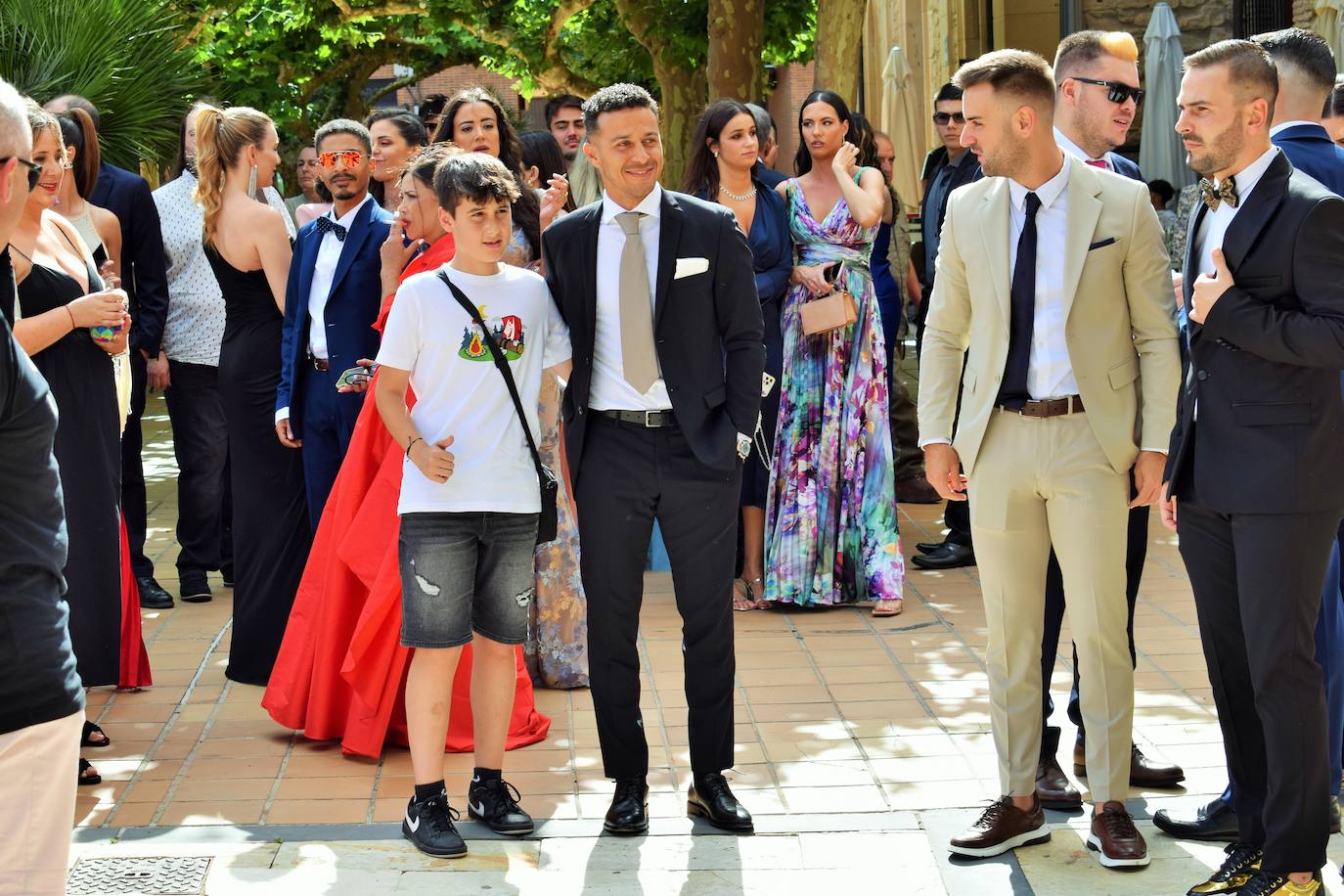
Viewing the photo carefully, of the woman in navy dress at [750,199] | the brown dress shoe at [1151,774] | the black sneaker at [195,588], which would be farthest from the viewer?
the black sneaker at [195,588]

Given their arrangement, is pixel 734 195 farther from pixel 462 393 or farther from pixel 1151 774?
pixel 1151 774

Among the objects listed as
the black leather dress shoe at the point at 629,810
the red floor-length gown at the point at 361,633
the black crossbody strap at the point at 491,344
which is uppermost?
the black crossbody strap at the point at 491,344

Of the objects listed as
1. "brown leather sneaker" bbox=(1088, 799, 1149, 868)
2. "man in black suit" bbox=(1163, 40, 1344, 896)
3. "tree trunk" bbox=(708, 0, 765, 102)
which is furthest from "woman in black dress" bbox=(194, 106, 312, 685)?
"tree trunk" bbox=(708, 0, 765, 102)

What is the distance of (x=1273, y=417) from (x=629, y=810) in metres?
2.13

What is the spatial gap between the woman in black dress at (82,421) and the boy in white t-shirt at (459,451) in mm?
1236

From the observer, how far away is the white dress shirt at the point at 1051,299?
176 inches

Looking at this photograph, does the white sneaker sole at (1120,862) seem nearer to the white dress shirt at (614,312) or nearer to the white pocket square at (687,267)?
the white dress shirt at (614,312)

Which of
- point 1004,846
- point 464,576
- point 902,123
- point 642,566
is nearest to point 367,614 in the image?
point 464,576

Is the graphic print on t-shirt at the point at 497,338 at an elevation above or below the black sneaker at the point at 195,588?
above

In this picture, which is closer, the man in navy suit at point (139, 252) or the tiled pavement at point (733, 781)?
the tiled pavement at point (733, 781)

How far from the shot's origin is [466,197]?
470 centimetres

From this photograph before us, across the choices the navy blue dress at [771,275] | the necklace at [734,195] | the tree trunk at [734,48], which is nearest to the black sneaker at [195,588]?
the navy blue dress at [771,275]

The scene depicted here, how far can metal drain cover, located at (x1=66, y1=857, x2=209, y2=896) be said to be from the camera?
14.5ft

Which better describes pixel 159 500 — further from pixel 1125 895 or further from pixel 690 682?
pixel 1125 895
